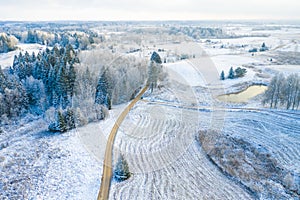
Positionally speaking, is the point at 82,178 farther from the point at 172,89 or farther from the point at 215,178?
the point at 172,89

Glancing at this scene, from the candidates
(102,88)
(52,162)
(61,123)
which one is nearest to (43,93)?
(102,88)

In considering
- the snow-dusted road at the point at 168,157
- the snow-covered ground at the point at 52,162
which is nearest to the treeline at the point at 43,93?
the snow-covered ground at the point at 52,162

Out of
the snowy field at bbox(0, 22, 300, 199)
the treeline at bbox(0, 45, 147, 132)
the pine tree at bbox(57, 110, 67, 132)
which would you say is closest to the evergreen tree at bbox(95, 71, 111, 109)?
the treeline at bbox(0, 45, 147, 132)

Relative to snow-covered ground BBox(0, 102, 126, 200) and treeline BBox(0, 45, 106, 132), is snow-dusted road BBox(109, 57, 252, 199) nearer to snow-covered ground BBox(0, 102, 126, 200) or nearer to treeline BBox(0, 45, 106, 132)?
snow-covered ground BBox(0, 102, 126, 200)

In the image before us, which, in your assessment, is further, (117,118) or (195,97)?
(195,97)

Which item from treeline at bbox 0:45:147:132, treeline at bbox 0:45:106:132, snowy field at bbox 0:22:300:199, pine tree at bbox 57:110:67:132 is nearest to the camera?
snowy field at bbox 0:22:300:199

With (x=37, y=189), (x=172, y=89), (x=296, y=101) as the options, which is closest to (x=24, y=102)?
(x=37, y=189)
